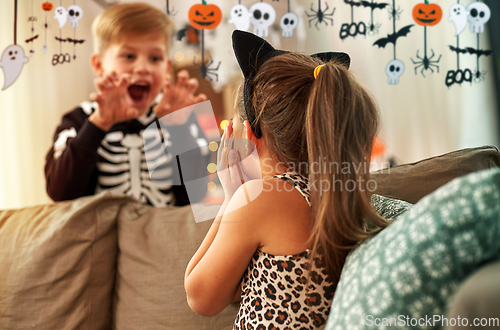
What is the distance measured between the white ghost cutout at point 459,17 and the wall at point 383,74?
0.02 metres

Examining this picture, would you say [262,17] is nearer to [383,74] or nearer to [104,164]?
[383,74]

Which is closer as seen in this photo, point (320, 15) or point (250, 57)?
point (250, 57)

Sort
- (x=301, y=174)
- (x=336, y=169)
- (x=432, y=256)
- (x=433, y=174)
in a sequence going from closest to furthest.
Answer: (x=432, y=256) < (x=336, y=169) < (x=301, y=174) < (x=433, y=174)

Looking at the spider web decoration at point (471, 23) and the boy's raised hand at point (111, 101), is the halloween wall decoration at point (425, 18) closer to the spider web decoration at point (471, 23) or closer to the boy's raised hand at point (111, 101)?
the spider web decoration at point (471, 23)

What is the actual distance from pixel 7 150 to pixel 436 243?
168 cm

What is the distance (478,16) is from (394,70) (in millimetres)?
400

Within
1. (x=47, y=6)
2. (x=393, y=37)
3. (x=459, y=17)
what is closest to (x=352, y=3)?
(x=393, y=37)

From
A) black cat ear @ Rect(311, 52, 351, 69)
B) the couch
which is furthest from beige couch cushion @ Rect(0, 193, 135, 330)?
black cat ear @ Rect(311, 52, 351, 69)

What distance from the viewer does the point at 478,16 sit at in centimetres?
150

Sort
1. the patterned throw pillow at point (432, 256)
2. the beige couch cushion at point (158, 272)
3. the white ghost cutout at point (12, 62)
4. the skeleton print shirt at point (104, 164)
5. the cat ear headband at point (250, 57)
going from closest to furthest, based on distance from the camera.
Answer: the patterned throw pillow at point (432, 256) < the cat ear headband at point (250, 57) < the beige couch cushion at point (158, 272) < the skeleton print shirt at point (104, 164) < the white ghost cutout at point (12, 62)

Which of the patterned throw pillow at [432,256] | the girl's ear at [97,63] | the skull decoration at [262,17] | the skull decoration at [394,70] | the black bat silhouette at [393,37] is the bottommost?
the patterned throw pillow at [432,256]

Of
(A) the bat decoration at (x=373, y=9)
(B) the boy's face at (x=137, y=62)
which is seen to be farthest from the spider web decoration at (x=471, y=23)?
(B) the boy's face at (x=137, y=62)

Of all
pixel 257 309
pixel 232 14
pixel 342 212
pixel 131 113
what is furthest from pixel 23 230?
pixel 232 14

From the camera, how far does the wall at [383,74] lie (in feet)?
4.91
